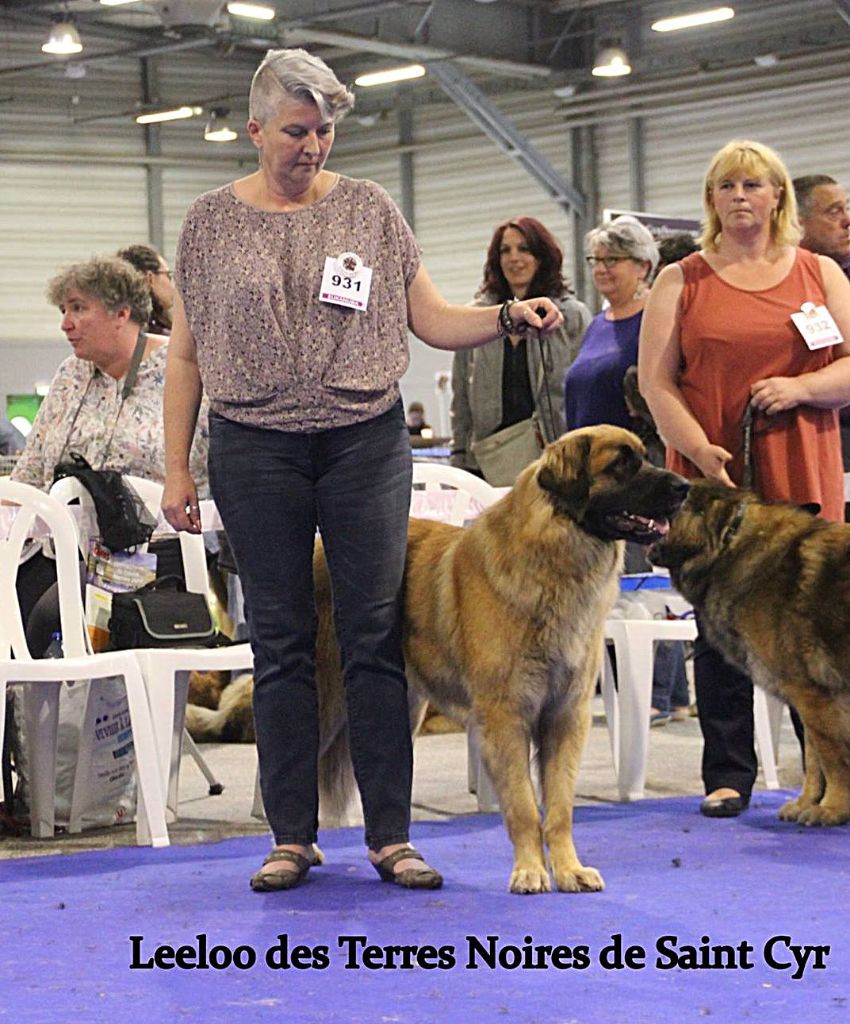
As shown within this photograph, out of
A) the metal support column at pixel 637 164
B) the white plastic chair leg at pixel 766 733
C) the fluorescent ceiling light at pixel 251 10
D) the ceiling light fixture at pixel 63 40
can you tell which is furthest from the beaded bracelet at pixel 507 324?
the metal support column at pixel 637 164

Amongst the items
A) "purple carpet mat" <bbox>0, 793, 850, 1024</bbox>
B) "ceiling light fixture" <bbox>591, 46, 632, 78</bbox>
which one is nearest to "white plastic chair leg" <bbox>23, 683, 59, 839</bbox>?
"purple carpet mat" <bbox>0, 793, 850, 1024</bbox>

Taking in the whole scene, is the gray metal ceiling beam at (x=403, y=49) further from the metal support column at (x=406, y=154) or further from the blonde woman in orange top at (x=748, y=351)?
the blonde woman in orange top at (x=748, y=351)

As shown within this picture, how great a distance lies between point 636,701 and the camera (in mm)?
4195

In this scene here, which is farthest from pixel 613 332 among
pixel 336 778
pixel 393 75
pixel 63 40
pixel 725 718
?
pixel 393 75

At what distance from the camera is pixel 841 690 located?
3.54 m

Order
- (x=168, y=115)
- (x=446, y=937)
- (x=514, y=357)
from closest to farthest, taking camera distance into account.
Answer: (x=446, y=937), (x=514, y=357), (x=168, y=115)

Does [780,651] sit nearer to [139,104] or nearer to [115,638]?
[115,638]

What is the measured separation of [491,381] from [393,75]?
35.3 ft

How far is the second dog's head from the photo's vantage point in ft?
9.96

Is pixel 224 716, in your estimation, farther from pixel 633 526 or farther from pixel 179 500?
pixel 633 526

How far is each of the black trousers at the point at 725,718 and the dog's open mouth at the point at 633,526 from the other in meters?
0.81

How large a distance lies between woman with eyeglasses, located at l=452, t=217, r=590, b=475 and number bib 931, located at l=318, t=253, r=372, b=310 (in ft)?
6.86

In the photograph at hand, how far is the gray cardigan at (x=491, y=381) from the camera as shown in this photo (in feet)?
17.6

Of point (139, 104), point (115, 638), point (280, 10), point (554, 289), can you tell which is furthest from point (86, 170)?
point (115, 638)
